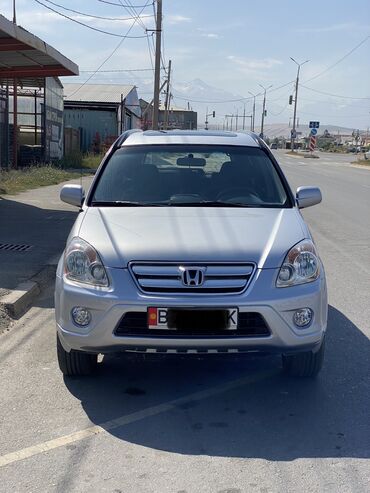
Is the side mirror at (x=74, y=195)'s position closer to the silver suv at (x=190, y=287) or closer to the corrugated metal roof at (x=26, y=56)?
the silver suv at (x=190, y=287)

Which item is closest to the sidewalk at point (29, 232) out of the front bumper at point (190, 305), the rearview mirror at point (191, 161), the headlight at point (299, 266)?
the rearview mirror at point (191, 161)

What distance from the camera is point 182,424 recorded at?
3.98 m

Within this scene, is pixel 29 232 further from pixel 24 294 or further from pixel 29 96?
pixel 29 96

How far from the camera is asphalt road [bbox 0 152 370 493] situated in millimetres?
3344

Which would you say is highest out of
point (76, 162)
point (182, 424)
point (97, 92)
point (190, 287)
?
point (97, 92)

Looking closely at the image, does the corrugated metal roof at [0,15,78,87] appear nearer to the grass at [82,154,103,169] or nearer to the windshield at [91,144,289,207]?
the windshield at [91,144,289,207]

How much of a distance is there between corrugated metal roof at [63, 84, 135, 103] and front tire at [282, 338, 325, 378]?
130 feet

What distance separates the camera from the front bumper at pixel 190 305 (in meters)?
3.95

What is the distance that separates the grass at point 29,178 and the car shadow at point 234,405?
12.3m

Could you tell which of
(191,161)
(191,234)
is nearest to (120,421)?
(191,234)

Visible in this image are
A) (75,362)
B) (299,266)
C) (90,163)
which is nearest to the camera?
(299,266)

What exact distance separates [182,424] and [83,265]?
1.20m

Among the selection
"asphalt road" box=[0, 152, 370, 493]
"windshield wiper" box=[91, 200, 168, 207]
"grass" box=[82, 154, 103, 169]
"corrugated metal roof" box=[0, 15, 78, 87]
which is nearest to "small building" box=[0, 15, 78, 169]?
"corrugated metal roof" box=[0, 15, 78, 87]

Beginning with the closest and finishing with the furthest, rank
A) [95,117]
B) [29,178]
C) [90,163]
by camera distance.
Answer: [29,178] < [90,163] < [95,117]
